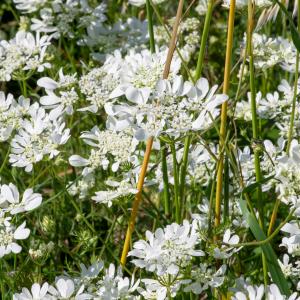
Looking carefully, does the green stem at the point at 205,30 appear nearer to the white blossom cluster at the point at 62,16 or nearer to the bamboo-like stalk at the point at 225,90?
the bamboo-like stalk at the point at 225,90

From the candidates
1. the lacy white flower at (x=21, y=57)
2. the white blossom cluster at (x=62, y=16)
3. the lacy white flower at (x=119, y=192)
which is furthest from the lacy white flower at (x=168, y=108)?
the white blossom cluster at (x=62, y=16)

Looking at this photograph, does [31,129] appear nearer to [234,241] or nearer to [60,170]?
[234,241]

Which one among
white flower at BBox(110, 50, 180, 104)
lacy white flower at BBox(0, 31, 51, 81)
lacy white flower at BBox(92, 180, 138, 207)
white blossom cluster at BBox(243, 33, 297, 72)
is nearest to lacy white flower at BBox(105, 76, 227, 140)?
white flower at BBox(110, 50, 180, 104)

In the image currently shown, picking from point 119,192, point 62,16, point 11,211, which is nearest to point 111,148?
point 119,192

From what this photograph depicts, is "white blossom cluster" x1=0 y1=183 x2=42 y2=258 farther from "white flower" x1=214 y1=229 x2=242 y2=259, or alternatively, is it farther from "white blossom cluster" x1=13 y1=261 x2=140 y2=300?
"white flower" x1=214 y1=229 x2=242 y2=259

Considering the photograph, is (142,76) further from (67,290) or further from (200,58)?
(67,290)

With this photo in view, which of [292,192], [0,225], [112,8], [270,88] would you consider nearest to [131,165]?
[0,225]
